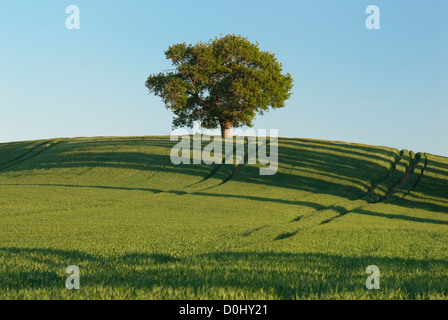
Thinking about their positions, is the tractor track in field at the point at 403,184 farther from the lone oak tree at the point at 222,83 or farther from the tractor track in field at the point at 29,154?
the tractor track in field at the point at 29,154

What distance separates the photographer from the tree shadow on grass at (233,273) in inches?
313

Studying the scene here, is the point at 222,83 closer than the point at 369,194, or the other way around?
the point at 369,194

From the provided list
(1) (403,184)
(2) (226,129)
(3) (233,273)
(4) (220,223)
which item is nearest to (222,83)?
(2) (226,129)

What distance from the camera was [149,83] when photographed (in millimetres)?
74062

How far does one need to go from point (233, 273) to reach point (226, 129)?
65.2m

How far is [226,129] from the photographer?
74.6 meters

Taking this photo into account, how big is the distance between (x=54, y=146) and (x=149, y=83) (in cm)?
1951

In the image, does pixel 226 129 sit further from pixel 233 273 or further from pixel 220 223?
pixel 233 273

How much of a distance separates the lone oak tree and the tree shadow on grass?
186 feet

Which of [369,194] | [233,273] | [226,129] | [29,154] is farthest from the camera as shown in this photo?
[226,129]

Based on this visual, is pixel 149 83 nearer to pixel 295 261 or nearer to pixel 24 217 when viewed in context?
pixel 24 217
